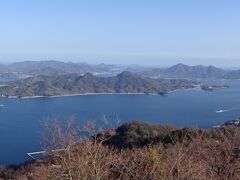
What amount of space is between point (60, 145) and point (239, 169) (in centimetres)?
194

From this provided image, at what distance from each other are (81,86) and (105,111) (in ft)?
53.7

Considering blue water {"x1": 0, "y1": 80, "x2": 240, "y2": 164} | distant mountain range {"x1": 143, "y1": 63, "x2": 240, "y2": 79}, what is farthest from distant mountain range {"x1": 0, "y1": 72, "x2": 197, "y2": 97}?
distant mountain range {"x1": 143, "y1": 63, "x2": 240, "y2": 79}

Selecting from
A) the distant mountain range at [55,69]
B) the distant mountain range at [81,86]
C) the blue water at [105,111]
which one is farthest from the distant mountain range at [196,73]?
the blue water at [105,111]

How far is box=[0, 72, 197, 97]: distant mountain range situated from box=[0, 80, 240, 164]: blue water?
8.86 ft

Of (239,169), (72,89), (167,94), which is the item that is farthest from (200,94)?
(239,169)

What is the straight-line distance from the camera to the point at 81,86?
4909 centimetres

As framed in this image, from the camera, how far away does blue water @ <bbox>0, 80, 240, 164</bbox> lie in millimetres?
23672

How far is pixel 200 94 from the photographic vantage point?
152 ft

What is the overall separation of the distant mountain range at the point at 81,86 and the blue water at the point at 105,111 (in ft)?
8.86

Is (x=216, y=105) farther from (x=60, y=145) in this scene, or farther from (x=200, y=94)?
(x=60, y=145)

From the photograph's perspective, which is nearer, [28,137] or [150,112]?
[28,137]

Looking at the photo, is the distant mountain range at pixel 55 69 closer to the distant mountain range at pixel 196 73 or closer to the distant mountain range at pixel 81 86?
the distant mountain range at pixel 196 73

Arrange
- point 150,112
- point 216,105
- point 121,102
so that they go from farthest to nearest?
point 121,102 < point 216,105 < point 150,112

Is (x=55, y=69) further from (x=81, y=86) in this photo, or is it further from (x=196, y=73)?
(x=81, y=86)
